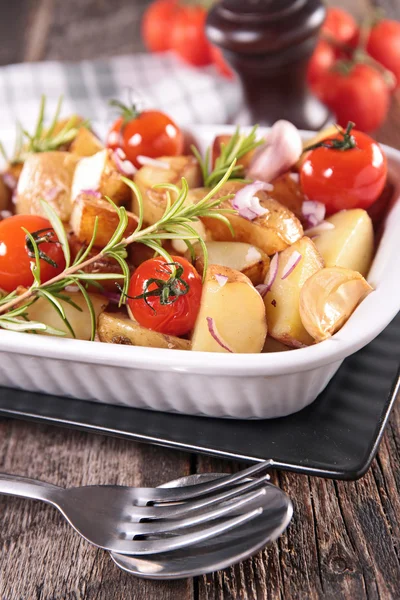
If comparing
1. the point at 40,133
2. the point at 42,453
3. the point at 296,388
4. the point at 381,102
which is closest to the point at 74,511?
the point at 42,453

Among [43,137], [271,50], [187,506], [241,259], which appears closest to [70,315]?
[241,259]

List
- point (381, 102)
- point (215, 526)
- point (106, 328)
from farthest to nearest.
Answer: point (381, 102)
point (106, 328)
point (215, 526)

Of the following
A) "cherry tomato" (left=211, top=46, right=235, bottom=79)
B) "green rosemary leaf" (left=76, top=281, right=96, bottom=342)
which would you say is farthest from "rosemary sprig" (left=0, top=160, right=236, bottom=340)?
"cherry tomato" (left=211, top=46, right=235, bottom=79)

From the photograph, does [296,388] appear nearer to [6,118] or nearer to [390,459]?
[390,459]

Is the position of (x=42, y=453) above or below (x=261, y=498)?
below

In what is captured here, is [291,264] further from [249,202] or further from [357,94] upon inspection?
[357,94]
